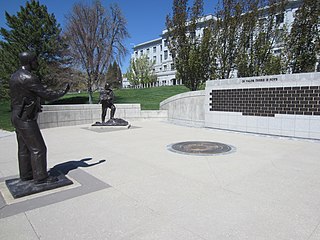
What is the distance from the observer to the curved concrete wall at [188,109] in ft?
37.0

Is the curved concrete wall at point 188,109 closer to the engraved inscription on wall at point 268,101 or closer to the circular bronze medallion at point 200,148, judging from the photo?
the engraved inscription on wall at point 268,101

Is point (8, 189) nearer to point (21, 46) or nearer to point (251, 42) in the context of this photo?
point (251, 42)

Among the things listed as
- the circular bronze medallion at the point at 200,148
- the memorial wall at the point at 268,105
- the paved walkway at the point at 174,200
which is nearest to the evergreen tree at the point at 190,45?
the memorial wall at the point at 268,105

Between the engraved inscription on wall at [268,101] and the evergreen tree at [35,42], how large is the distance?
1557 cm

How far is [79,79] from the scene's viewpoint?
67.2 ft

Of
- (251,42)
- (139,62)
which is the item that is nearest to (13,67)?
(251,42)

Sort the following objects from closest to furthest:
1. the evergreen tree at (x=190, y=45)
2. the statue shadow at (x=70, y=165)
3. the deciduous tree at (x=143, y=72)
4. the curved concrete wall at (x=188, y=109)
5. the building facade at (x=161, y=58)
A: the statue shadow at (x=70, y=165) → the curved concrete wall at (x=188, y=109) → the evergreen tree at (x=190, y=45) → the building facade at (x=161, y=58) → the deciduous tree at (x=143, y=72)

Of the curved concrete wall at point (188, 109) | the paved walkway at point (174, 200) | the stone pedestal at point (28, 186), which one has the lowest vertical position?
the paved walkway at point (174, 200)

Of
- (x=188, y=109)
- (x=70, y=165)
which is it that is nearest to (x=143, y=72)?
(x=188, y=109)

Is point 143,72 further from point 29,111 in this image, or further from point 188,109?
point 29,111

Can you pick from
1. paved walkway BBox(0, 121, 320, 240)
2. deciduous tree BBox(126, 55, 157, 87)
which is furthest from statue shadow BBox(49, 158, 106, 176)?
deciduous tree BBox(126, 55, 157, 87)

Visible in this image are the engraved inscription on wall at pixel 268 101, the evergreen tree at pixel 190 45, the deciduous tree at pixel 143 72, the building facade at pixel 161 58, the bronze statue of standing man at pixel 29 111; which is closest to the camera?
the bronze statue of standing man at pixel 29 111

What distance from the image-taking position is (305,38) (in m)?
11.6

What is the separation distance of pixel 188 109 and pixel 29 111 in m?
9.40
